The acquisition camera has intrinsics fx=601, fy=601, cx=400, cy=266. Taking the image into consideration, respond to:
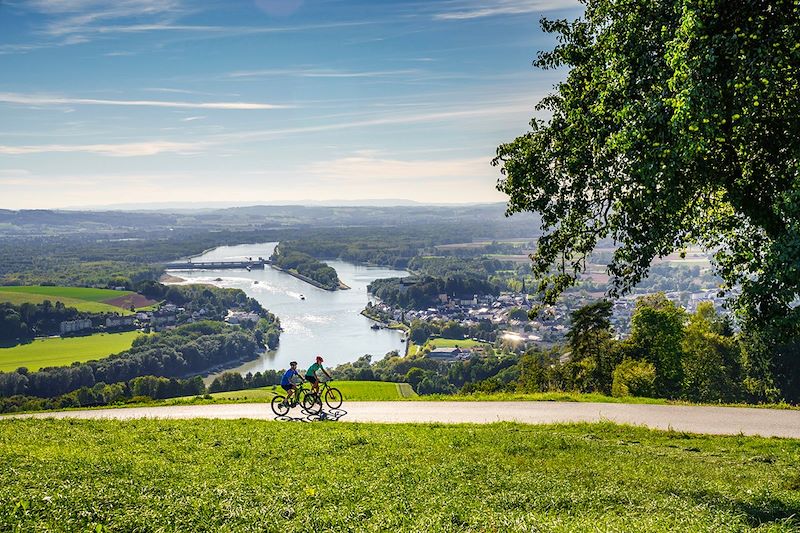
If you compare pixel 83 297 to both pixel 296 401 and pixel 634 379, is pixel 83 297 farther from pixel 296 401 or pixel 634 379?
pixel 634 379

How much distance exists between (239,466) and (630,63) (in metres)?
10.9

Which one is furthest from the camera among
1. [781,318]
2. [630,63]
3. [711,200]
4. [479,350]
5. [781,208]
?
[479,350]

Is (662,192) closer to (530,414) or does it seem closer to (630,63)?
(630,63)

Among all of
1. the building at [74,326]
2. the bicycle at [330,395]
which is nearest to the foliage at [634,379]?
the bicycle at [330,395]

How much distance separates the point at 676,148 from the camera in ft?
32.6

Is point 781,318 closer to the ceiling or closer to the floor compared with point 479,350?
closer to the ceiling

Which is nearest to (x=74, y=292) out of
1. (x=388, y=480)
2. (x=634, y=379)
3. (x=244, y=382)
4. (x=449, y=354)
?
(x=449, y=354)

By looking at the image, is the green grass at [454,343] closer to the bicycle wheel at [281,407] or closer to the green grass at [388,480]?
the bicycle wheel at [281,407]

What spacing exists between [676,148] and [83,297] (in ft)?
438

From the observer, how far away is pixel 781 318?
10570 millimetres

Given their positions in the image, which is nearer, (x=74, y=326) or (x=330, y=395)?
(x=330, y=395)

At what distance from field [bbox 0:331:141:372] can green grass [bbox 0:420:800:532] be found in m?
72.5

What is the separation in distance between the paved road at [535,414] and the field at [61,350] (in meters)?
63.7

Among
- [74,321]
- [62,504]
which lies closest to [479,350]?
[74,321]
